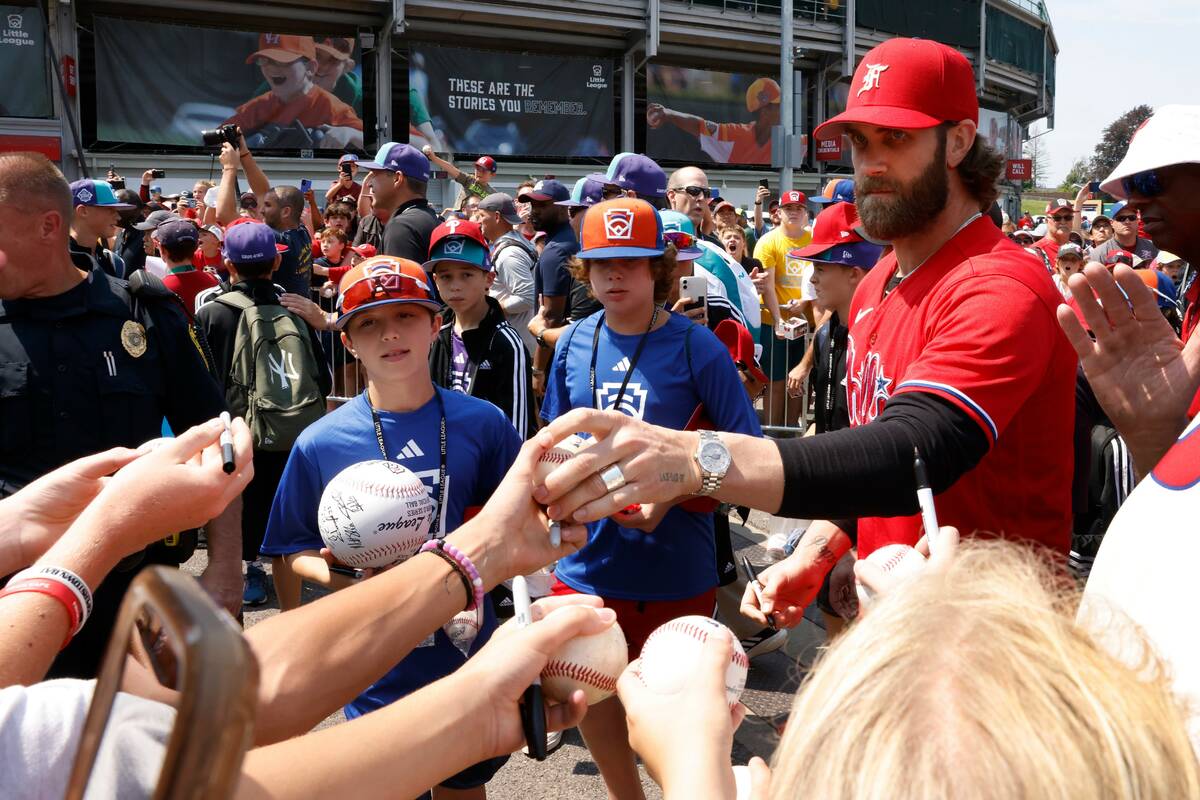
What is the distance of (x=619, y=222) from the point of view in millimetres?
4078

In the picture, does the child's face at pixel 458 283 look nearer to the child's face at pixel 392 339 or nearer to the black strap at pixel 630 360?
the black strap at pixel 630 360

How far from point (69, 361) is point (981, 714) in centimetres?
326

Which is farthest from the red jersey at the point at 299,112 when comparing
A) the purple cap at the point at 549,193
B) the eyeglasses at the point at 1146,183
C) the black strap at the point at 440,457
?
the eyeglasses at the point at 1146,183

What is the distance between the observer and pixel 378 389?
3.45 meters

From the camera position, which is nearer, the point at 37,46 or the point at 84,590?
the point at 84,590

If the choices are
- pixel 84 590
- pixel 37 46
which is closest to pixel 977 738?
pixel 84 590

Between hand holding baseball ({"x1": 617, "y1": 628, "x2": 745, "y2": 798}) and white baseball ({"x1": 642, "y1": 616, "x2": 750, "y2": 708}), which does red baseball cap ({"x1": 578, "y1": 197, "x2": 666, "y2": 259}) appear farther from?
hand holding baseball ({"x1": 617, "y1": 628, "x2": 745, "y2": 798})

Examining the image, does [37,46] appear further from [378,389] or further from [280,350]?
[378,389]

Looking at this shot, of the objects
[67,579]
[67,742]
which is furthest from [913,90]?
[67,742]

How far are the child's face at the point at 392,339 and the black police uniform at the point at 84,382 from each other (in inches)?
28.7

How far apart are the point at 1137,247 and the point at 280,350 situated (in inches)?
416

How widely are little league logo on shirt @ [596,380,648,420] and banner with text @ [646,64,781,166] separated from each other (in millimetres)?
26705

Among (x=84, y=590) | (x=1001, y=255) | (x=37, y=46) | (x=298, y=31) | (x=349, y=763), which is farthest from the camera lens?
(x=298, y=31)

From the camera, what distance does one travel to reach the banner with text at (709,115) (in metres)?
29.8
